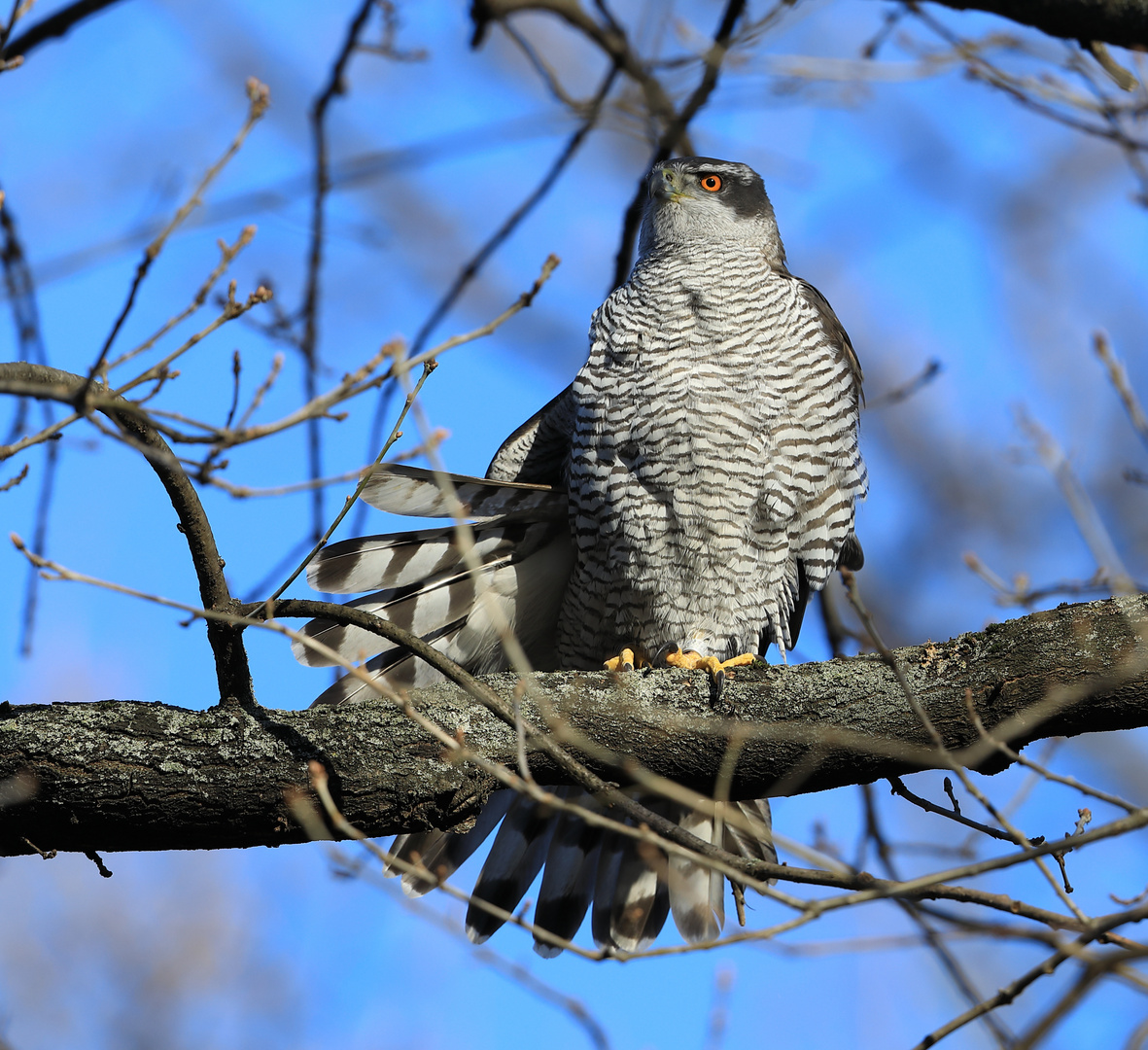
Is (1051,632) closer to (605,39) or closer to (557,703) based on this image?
(557,703)

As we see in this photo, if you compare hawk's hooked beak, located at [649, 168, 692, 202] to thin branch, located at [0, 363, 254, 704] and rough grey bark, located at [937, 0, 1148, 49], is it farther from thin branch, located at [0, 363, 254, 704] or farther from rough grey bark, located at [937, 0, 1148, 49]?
thin branch, located at [0, 363, 254, 704]

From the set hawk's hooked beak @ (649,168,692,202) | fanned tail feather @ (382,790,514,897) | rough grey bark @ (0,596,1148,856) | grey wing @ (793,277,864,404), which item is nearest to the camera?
rough grey bark @ (0,596,1148,856)

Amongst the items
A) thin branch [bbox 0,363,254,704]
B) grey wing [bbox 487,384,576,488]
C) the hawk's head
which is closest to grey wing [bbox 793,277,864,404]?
the hawk's head

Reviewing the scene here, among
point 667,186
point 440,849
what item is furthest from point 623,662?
point 667,186

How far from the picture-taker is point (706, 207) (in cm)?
538

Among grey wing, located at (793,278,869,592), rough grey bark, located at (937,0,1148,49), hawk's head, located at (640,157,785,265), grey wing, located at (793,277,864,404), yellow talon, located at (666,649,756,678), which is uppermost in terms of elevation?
hawk's head, located at (640,157,785,265)

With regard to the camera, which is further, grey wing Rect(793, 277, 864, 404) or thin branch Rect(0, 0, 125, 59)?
grey wing Rect(793, 277, 864, 404)

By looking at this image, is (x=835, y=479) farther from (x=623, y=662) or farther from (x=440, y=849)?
(x=440, y=849)

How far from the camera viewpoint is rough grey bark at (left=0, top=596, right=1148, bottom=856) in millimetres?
2988

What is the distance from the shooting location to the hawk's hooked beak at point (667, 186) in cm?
544

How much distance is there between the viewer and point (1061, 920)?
6.77ft

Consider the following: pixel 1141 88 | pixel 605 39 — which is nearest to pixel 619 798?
pixel 605 39

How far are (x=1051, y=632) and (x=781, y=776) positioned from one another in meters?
0.84

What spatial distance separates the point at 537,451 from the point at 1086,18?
8.60 ft
